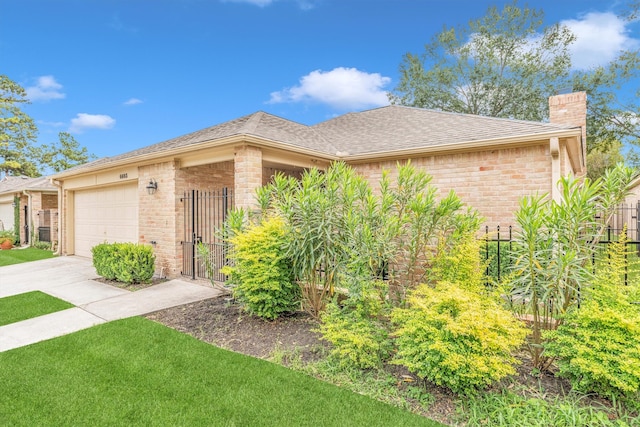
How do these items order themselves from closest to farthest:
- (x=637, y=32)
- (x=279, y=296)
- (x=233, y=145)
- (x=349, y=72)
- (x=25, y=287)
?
(x=279, y=296), (x=233, y=145), (x=25, y=287), (x=637, y=32), (x=349, y=72)

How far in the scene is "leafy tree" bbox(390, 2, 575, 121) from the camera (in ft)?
65.9

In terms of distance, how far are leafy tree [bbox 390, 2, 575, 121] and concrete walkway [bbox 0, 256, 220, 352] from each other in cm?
2075

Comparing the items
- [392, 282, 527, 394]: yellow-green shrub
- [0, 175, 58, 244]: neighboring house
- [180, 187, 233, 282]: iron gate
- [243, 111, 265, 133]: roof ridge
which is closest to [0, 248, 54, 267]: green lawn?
[0, 175, 58, 244]: neighboring house

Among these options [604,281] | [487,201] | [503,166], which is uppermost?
[503,166]

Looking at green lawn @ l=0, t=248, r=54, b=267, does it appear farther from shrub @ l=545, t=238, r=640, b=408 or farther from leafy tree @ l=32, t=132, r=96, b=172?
leafy tree @ l=32, t=132, r=96, b=172

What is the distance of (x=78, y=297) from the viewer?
6.86 metres

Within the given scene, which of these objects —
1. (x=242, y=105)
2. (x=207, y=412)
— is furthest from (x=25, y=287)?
(x=242, y=105)

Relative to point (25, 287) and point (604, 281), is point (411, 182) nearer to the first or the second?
point (604, 281)

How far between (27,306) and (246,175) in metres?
4.81

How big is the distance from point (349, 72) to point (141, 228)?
21.2 meters

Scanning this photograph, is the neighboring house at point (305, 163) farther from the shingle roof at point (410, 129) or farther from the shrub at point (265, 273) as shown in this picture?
the shrub at point (265, 273)

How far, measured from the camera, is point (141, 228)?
9.36 m

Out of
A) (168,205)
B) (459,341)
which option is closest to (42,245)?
(168,205)

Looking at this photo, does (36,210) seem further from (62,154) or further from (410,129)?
(62,154)
